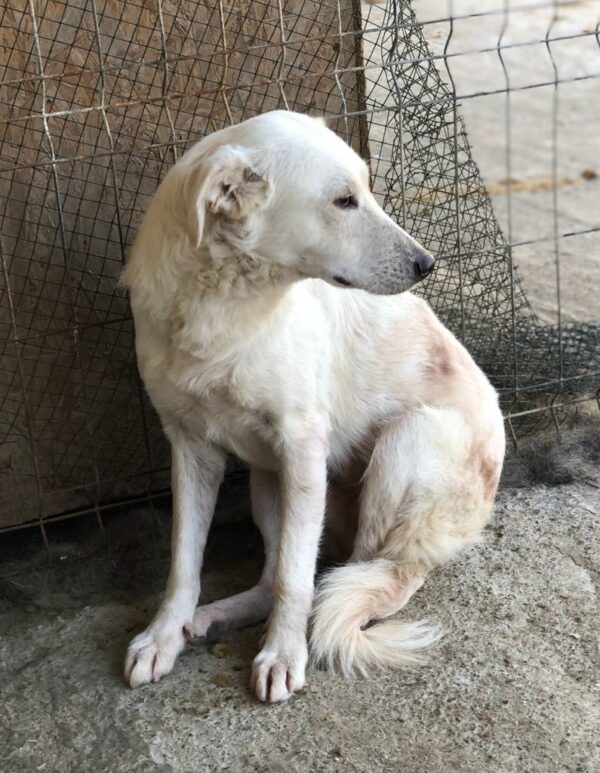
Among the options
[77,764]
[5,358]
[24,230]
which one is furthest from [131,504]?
[77,764]

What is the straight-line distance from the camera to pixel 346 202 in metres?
2.67

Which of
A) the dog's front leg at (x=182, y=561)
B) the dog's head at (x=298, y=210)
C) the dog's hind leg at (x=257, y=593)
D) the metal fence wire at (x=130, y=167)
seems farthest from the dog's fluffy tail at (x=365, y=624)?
the metal fence wire at (x=130, y=167)

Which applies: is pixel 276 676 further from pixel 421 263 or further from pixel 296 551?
pixel 421 263

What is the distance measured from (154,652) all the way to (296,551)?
513 mm

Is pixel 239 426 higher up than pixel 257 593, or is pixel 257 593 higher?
pixel 239 426

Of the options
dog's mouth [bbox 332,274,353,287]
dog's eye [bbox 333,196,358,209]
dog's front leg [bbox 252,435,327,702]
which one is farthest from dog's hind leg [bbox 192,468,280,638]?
dog's eye [bbox 333,196,358,209]

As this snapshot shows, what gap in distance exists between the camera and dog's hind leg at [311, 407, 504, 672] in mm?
2961

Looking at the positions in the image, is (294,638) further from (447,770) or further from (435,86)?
(435,86)

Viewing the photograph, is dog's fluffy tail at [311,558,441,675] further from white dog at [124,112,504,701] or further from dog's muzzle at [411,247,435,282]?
dog's muzzle at [411,247,435,282]

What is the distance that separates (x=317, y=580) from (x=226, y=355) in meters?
0.94

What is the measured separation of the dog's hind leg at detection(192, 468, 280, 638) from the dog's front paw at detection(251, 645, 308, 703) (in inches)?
11.3

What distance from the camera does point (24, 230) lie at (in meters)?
3.35

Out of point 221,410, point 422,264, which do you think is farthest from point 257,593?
point 422,264

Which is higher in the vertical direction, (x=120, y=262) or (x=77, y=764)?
(x=120, y=262)
